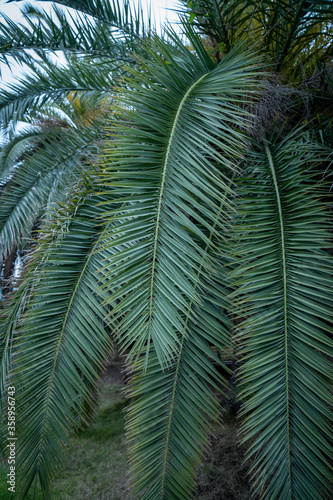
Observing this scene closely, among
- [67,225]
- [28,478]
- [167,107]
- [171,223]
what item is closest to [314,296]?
[171,223]

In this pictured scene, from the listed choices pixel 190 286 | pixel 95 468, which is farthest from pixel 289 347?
pixel 95 468

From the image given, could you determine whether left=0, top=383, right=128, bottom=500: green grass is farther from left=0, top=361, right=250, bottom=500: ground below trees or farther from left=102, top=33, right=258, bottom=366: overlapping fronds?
left=102, top=33, right=258, bottom=366: overlapping fronds

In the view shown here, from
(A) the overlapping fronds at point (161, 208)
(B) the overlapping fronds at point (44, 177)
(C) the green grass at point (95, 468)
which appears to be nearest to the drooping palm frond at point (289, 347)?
(A) the overlapping fronds at point (161, 208)

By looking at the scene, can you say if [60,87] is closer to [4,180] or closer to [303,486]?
[4,180]

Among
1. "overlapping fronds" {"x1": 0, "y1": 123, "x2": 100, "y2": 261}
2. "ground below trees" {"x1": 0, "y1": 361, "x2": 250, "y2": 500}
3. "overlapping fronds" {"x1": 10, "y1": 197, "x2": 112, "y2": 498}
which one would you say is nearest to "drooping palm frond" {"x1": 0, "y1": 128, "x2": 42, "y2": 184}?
"overlapping fronds" {"x1": 0, "y1": 123, "x2": 100, "y2": 261}

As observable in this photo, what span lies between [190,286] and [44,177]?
2.54 meters

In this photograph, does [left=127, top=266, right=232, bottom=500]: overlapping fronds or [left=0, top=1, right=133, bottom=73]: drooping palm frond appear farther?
[left=0, top=1, right=133, bottom=73]: drooping palm frond

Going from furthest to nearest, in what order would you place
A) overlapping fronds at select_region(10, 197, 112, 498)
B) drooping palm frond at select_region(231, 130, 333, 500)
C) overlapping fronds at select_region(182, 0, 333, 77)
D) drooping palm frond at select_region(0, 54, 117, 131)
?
1. drooping palm frond at select_region(0, 54, 117, 131)
2. overlapping fronds at select_region(182, 0, 333, 77)
3. overlapping fronds at select_region(10, 197, 112, 498)
4. drooping palm frond at select_region(231, 130, 333, 500)

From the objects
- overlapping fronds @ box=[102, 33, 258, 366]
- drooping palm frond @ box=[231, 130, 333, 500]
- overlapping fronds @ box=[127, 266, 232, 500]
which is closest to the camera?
overlapping fronds @ box=[102, 33, 258, 366]

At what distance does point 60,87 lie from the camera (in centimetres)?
288

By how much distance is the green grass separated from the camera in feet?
9.84

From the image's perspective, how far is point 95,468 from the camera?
11.1 ft

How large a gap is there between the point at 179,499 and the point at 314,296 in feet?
4.05

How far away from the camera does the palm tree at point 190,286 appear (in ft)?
4.40
